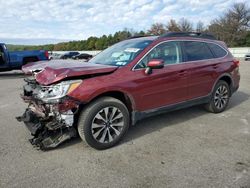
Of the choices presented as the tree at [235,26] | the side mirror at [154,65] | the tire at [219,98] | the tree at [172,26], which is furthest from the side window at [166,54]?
the tree at [172,26]

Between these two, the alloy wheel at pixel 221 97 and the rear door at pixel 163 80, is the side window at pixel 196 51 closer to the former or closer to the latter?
the rear door at pixel 163 80

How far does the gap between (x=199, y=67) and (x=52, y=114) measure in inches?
119

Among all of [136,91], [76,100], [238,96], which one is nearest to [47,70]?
[76,100]

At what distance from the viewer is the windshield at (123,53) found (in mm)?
4184

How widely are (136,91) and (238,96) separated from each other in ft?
15.8

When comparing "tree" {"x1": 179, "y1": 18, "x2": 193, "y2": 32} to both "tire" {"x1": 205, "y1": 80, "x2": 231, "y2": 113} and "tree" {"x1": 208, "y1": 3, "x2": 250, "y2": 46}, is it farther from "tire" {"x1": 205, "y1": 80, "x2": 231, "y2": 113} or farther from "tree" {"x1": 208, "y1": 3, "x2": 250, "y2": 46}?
"tire" {"x1": 205, "y1": 80, "x2": 231, "y2": 113}

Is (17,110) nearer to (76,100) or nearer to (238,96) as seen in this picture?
(76,100)

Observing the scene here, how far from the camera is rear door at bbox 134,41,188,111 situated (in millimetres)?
4082

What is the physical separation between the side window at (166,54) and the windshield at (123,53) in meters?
0.17

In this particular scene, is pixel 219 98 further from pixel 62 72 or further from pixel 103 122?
pixel 62 72

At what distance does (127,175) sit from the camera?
3.10 metres

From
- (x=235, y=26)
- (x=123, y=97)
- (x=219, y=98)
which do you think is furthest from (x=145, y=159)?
(x=235, y=26)

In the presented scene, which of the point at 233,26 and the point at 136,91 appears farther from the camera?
the point at 233,26

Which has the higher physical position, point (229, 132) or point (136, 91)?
point (136, 91)
